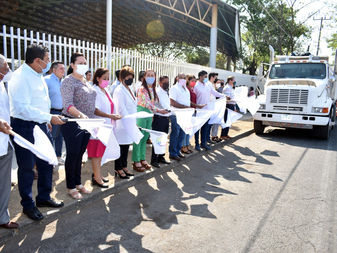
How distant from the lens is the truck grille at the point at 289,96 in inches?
372

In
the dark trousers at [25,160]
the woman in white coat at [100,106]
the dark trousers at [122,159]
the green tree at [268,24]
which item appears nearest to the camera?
A: the dark trousers at [25,160]

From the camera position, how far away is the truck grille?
372 inches

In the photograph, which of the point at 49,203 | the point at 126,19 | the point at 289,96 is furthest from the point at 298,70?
the point at 126,19

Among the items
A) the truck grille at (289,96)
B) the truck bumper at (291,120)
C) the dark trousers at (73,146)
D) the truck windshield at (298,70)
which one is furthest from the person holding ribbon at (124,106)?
the truck windshield at (298,70)

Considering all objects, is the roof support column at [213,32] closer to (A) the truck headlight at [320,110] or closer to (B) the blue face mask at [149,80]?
(A) the truck headlight at [320,110]

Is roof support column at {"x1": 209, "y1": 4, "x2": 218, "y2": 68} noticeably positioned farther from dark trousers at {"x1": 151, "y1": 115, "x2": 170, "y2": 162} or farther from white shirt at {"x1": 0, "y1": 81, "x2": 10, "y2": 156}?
white shirt at {"x1": 0, "y1": 81, "x2": 10, "y2": 156}

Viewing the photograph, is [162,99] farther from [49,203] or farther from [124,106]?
[49,203]

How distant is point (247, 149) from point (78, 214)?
5594mm

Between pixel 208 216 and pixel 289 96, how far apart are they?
7.12 metres

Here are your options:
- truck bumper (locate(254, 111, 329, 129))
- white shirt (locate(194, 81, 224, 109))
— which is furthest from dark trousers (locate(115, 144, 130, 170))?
truck bumper (locate(254, 111, 329, 129))

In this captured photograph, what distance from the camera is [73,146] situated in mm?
3904

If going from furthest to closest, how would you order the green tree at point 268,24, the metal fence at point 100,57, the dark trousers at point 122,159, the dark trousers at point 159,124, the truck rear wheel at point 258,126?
the green tree at point 268,24, the truck rear wheel at point 258,126, the metal fence at point 100,57, the dark trousers at point 159,124, the dark trousers at point 122,159

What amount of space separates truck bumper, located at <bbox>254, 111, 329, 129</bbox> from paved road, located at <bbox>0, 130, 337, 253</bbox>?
3.36m

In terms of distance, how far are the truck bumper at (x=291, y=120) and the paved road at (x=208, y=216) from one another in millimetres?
3355
